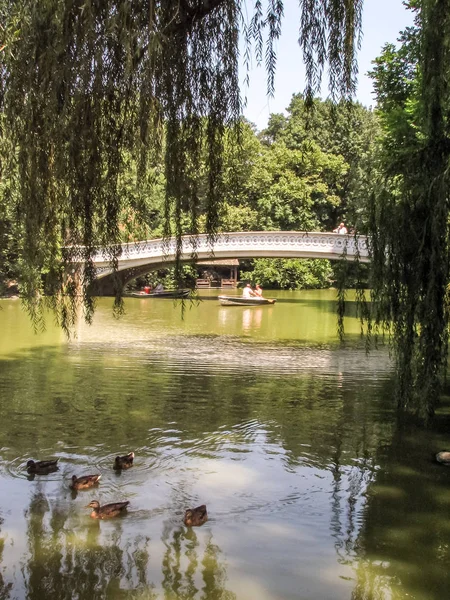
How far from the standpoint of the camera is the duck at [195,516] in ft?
17.2

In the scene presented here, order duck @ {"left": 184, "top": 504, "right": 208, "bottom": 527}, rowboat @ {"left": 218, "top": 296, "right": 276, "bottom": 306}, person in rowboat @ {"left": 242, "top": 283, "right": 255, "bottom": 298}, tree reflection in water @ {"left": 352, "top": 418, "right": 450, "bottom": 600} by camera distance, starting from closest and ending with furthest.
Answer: tree reflection in water @ {"left": 352, "top": 418, "right": 450, "bottom": 600} < duck @ {"left": 184, "top": 504, "right": 208, "bottom": 527} < rowboat @ {"left": 218, "top": 296, "right": 276, "bottom": 306} < person in rowboat @ {"left": 242, "top": 283, "right": 255, "bottom": 298}

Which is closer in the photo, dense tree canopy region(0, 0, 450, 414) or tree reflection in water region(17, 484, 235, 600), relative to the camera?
dense tree canopy region(0, 0, 450, 414)

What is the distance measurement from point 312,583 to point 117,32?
326cm

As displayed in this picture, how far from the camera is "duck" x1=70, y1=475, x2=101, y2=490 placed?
590cm

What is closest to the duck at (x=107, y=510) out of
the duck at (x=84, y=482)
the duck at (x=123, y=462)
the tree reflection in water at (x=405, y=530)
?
the duck at (x=84, y=482)

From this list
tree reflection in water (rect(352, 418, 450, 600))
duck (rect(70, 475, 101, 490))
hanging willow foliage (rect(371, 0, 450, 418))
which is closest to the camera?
hanging willow foliage (rect(371, 0, 450, 418))

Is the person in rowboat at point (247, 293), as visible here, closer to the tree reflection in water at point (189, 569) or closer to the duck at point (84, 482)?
the duck at point (84, 482)

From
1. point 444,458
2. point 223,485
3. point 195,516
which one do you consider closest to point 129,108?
point 195,516

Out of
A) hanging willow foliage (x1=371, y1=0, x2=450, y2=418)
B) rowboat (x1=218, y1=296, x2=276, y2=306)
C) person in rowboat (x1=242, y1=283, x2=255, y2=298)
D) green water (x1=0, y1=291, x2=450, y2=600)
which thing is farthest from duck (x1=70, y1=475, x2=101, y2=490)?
person in rowboat (x1=242, y1=283, x2=255, y2=298)

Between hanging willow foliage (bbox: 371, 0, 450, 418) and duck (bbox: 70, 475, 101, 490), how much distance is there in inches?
97.7

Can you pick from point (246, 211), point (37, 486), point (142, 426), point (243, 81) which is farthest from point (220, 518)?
point (246, 211)

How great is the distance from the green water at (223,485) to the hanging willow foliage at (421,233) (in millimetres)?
1034

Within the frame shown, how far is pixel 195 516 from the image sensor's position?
5.27 m

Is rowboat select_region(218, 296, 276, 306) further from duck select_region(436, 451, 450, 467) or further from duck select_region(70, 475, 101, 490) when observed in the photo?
duck select_region(70, 475, 101, 490)
